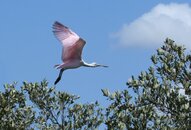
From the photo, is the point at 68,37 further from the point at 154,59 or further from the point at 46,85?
the point at 46,85

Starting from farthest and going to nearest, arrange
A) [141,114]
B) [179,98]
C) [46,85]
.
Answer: [46,85]
[141,114]
[179,98]

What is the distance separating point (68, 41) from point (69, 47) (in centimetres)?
31

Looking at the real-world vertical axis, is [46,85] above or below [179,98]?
above

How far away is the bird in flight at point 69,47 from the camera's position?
60.3ft

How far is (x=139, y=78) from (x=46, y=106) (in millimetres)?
16183

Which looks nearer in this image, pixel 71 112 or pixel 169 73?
pixel 169 73

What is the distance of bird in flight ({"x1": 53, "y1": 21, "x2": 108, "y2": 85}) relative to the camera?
18.4 meters

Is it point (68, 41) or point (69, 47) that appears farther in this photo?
point (69, 47)

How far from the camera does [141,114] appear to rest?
27.1 metres

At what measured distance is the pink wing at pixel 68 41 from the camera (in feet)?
60.4

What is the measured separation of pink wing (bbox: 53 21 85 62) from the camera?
18.4 meters

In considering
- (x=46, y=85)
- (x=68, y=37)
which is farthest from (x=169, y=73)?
(x=46, y=85)

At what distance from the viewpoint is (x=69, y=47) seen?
19.0 meters

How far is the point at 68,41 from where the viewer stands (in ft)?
61.7
